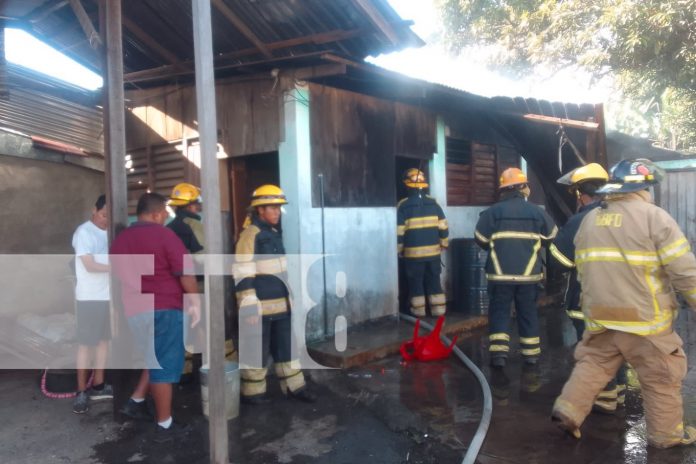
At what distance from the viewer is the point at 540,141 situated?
8.38m

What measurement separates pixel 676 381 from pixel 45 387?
520 centimetres

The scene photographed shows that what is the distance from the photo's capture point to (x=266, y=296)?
15.0ft

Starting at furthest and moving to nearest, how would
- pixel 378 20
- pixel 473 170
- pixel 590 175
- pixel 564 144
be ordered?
pixel 473 170
pixel 564 144
pixel 378 20
pixel 590 175

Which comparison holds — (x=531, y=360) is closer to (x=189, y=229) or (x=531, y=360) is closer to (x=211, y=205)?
(x=189, y=229)

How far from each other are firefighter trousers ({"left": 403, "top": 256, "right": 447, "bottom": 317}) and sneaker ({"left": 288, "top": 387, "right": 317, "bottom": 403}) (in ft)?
9.51

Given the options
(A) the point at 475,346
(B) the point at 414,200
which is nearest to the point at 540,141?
(B) the point at 414,200

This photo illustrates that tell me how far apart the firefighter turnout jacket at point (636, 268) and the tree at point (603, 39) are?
9.98 metres

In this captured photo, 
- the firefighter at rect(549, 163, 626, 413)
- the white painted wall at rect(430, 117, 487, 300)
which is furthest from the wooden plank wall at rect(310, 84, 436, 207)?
the firefighter at rect(549, 163, 626, 413)

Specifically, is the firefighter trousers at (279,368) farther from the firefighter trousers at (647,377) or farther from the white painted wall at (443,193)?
the white painted wall at (443,193)

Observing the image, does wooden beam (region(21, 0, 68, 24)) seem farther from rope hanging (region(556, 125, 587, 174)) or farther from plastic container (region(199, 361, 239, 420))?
rope hanging (region(556, 125, 587, 174))

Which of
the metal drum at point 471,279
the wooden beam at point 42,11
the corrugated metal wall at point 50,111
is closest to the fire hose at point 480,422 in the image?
the metal drum at point 471,279

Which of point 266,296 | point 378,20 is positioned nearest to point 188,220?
point 266,296

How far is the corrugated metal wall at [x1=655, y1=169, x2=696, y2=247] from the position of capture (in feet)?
33.5

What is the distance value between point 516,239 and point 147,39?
4.67m
